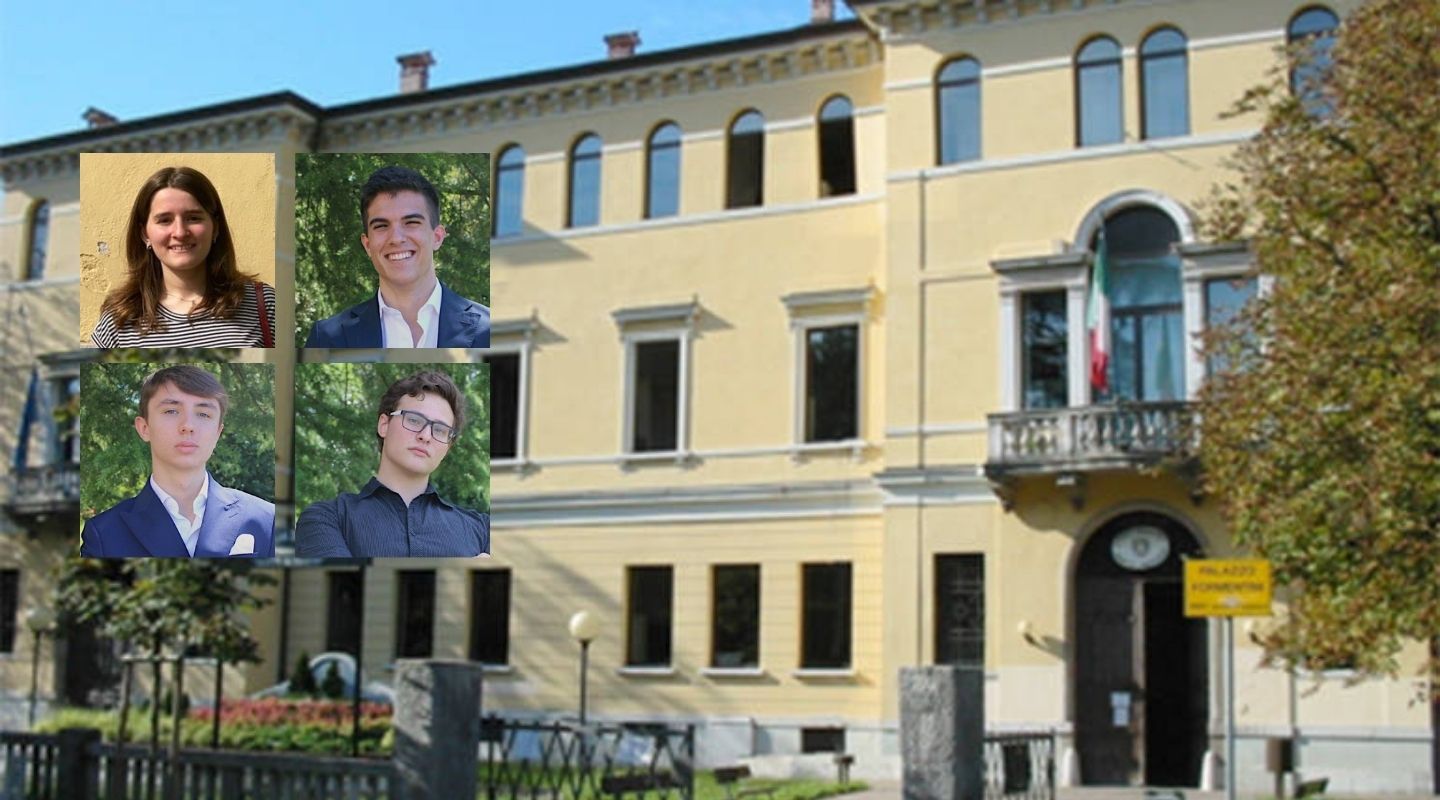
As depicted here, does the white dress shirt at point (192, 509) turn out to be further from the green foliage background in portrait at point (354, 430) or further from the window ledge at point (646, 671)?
the window ledge at point (646, 671)

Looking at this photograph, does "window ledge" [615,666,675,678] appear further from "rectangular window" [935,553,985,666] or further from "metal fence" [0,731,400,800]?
"metal fence" [0,731,400,800]

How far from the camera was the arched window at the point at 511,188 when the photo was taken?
3244 centimetres

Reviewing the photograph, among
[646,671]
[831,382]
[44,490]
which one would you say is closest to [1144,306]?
[831,382]

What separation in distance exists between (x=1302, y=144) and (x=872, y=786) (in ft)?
38.3

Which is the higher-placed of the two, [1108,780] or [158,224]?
[158,224]

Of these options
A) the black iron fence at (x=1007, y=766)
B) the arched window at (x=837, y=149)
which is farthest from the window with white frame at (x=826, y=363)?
the black iron fence at (x=1007, y=766)

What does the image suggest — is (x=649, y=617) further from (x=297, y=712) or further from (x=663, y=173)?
(x=663, y=173)

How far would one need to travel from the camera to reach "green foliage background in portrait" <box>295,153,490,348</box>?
23.4 ft

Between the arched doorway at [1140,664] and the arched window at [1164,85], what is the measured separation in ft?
19.7

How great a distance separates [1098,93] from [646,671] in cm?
1231

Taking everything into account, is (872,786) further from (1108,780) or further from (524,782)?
(524,782)

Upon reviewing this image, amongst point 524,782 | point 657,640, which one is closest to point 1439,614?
point 524,782

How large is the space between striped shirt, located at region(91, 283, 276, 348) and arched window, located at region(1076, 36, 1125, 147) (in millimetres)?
21684

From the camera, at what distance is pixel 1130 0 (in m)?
27.0
